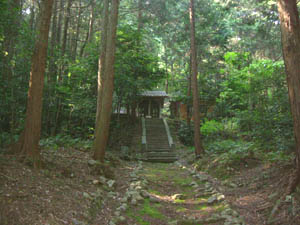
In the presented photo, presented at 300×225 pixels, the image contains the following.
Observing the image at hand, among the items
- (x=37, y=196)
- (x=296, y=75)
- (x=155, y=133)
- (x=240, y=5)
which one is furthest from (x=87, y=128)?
(x=240, y=5)

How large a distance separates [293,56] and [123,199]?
4599 mm

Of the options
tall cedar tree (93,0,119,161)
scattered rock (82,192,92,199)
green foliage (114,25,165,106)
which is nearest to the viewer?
scattered rock (82,192,92,199)

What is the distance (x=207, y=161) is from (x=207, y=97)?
42.0 ft

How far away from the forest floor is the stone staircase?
7347 mm

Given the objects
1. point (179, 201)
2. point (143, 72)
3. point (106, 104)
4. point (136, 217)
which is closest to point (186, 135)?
point (143, 72)

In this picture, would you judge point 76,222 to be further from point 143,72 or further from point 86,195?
point 143,72

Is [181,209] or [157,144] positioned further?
[157,144]

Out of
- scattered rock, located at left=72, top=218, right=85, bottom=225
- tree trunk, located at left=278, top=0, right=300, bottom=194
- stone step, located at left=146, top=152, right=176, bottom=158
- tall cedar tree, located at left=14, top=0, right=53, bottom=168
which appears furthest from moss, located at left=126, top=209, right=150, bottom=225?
stone step, located at left=146, top=152, right=176, bottom=158

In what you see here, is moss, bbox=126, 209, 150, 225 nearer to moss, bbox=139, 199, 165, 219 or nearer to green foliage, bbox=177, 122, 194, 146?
moss, bbox=139, 199, 165, 219

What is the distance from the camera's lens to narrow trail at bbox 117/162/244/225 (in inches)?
189

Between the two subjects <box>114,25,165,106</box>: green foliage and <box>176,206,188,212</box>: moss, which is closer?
<box>176,206,188,212</box>: moss

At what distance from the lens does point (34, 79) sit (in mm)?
5773

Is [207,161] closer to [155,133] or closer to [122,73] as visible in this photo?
[122,73]

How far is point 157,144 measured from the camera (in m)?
17.8
